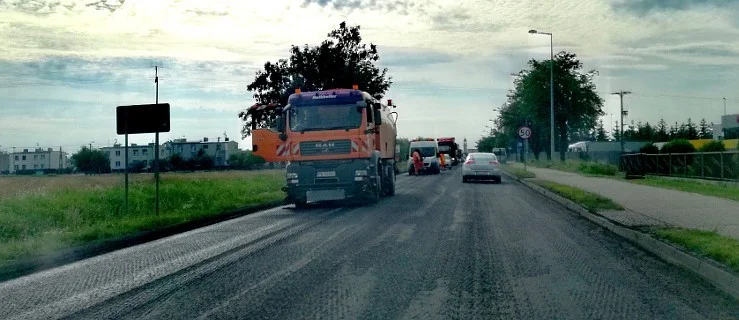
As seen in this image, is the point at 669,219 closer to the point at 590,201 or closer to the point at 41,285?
the point at 590,201

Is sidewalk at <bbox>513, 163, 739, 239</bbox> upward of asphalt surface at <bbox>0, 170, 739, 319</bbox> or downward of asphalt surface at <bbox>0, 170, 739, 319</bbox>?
upward

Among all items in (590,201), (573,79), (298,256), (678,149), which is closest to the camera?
(298,256)

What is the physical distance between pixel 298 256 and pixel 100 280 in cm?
280

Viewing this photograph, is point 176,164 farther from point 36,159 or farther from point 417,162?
point 417,162

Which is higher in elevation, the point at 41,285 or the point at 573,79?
the point at 573,79

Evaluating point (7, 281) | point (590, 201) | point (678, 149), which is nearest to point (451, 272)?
point (7, 281)

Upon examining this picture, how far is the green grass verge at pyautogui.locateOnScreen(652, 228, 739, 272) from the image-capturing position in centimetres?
880

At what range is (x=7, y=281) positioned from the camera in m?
9.28

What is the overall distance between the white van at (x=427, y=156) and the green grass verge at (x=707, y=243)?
44.0m

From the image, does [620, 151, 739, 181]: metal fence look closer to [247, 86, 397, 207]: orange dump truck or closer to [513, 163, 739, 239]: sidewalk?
A: [513, 163, 739, 239]: sidewalk

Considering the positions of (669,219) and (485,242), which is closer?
(485,242)

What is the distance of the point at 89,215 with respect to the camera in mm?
18859

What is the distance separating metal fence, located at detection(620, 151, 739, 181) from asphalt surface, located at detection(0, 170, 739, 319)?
49.8 ft

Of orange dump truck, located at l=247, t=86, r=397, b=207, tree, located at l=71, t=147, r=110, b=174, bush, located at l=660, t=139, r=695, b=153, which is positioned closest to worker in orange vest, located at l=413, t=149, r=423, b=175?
bush, located at l=660, t=139, r=695, b=153
